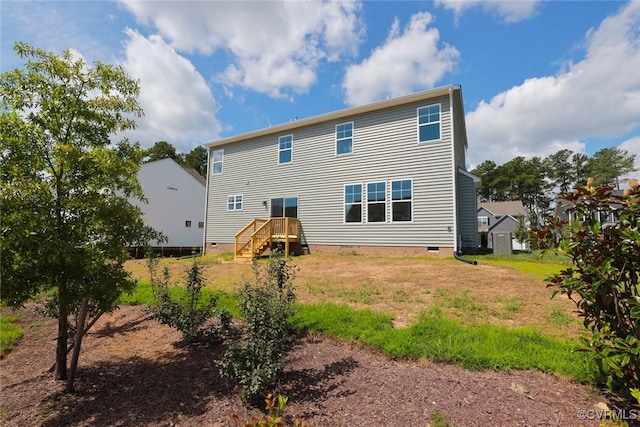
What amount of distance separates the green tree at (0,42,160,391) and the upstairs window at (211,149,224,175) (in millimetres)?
14588

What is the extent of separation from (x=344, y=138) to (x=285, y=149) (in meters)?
3.26

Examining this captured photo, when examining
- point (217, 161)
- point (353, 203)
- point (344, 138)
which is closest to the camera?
point (353, 203)

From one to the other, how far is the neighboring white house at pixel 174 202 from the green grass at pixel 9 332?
1491 centimetres

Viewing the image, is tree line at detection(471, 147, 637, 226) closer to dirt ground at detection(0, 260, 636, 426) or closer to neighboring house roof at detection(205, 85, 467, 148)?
neighboring house roof at detection(205, 85, 467, 148)

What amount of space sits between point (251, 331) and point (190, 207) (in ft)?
78.9

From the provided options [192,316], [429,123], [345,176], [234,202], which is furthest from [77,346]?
[234,202]

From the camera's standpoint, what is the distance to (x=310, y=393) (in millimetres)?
2986

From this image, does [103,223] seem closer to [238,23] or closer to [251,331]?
[251,331]

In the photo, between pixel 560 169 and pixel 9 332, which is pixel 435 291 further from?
pixel 560 169

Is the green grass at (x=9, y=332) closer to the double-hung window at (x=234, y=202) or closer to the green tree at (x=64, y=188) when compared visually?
the green tree at (x=64, y=188)

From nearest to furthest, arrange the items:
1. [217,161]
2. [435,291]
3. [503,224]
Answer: [435,291], [217,161], [503,224]

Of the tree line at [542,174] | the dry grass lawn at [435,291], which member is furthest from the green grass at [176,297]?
the tree line at [542,174]

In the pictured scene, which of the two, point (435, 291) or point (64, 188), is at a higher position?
point (64, 188)

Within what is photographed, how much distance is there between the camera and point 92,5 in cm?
481
